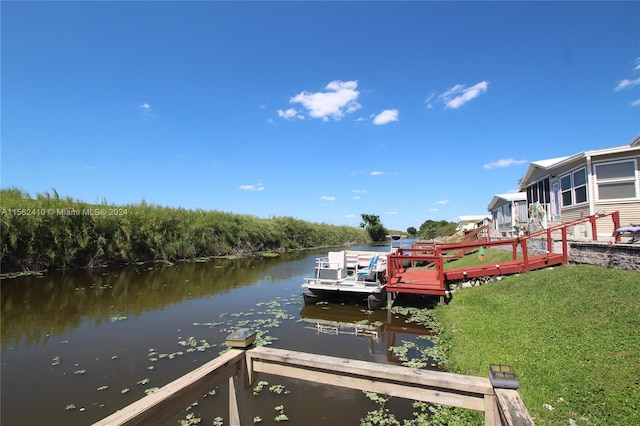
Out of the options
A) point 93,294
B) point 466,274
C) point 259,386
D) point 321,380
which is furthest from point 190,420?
point 93,294

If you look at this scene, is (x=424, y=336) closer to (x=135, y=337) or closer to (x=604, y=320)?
(x=604, y=320)

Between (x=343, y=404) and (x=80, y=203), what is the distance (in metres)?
22.2

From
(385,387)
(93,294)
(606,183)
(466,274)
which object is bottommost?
(93,294)

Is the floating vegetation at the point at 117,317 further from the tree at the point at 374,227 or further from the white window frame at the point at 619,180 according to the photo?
the tree at the point at 374,227

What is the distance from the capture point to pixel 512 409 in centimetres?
182

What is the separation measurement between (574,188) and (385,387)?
53.3ft

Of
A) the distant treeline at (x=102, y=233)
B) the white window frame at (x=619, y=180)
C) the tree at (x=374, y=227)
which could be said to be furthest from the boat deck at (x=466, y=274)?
the tree at (x=374, y=227)

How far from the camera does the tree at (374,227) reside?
290ft

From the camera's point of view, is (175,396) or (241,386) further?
(241,386)

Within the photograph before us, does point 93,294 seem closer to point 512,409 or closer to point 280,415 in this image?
point 280,415

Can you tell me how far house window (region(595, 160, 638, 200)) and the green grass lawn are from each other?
18.3ft

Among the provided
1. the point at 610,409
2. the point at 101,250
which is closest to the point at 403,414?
the point at 610,409

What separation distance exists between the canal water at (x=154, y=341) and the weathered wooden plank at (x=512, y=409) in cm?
339

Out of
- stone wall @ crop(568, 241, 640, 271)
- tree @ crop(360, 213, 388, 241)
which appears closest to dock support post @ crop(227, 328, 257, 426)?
stone wall @ crop(568, 241, 640, 271)
